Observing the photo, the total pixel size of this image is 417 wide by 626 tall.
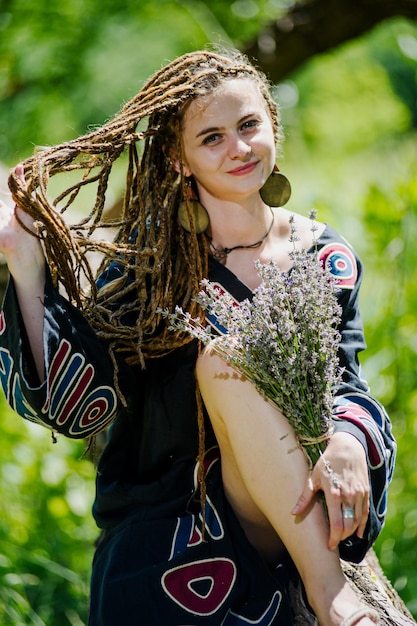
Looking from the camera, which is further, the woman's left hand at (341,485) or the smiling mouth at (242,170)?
the smiling mouth at (242,170)

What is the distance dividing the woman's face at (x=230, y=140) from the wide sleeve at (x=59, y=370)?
505 mm

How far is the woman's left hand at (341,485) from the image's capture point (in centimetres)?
203

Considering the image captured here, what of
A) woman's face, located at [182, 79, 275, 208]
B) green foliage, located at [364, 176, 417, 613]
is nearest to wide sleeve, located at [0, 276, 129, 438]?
woman's face, located at [182, 79, 275, 208]

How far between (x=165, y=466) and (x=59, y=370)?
0.46m

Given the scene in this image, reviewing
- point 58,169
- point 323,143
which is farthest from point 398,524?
point 323,143

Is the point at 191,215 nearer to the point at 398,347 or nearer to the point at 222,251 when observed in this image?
the point at 222,251

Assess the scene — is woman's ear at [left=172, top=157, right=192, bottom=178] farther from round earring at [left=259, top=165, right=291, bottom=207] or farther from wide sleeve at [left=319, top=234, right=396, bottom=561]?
wide sleeve at [left=319, top=234, right=396, bottom=561]

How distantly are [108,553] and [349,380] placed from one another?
780 mm

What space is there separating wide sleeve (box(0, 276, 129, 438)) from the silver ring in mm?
631

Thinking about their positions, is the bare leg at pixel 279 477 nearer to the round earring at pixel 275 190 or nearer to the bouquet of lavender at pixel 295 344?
the bouquet of lavender at pixel 295 344

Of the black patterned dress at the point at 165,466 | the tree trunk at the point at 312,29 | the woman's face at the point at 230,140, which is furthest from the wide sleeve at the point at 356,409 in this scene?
the tree trunk at the point at 312,29

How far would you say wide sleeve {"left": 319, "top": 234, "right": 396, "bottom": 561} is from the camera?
7.07 ft

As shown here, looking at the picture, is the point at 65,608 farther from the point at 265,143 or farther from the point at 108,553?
the point at 265,143

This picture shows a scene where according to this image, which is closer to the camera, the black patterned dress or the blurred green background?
the black patterned dress
